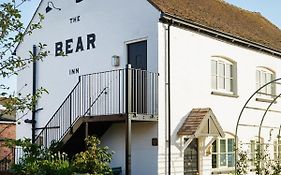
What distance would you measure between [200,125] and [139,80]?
2.65 m

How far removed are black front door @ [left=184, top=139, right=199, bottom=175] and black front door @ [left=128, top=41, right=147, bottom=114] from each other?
2624 mm

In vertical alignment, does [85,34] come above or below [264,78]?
above

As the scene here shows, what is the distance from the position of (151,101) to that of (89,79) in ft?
9.93

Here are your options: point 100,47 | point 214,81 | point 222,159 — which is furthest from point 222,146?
point 100,47

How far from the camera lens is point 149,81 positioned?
15711 millimetres

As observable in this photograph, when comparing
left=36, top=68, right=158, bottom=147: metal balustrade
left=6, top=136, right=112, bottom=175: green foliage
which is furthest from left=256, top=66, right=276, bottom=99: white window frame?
left=6, top=136, right=112, bottom=175: green foliage

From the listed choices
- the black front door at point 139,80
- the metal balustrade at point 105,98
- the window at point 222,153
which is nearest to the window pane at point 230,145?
the window at point 222,153

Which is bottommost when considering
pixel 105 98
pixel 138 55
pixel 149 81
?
pixel 105 98

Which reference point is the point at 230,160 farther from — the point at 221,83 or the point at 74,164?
the point at 74,164

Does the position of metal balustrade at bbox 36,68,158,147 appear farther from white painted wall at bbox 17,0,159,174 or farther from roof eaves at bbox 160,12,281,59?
roof eaves at bbox 160,12,281,59

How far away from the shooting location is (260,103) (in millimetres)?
21375

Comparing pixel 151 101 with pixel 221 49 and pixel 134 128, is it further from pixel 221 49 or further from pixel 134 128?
pixel 221 49

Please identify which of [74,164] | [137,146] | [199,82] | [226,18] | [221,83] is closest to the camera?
[74,164]

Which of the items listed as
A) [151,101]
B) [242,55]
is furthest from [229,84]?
[151,101]
